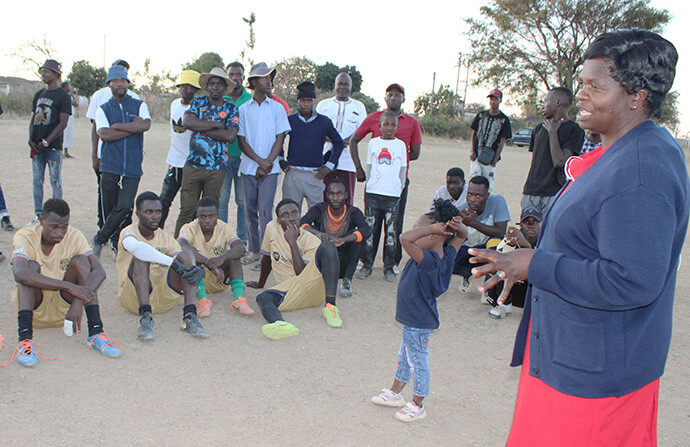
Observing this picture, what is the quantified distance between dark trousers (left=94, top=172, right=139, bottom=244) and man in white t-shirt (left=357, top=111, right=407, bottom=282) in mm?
2667

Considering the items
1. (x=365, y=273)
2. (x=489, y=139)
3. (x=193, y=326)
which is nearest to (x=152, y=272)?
(x=193, y=326)

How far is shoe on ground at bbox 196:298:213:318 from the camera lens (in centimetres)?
477

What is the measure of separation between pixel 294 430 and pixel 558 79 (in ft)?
111

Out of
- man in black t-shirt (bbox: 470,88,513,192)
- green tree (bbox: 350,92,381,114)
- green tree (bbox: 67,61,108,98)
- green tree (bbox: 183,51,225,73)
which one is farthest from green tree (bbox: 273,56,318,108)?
man in black t-shirt (bbox: 470,88,513,192)

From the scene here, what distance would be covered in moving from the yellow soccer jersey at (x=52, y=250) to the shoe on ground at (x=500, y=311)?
363cm

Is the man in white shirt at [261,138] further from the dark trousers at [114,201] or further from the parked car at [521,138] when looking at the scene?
the parked car at [521,138]

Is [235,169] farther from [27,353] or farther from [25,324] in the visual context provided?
[27,353]

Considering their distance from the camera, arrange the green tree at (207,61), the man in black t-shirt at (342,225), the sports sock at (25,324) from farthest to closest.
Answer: the green tree at (207,61)
the man in black t-shirt at (342,225)
the sports sock at (25,324)

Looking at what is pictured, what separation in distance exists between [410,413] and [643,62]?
8.03ft

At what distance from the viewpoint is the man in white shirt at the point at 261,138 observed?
6.24 m

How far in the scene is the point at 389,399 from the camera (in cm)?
344

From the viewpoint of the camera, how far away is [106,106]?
19.5 feet

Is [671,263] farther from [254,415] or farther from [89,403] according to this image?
[89,403]

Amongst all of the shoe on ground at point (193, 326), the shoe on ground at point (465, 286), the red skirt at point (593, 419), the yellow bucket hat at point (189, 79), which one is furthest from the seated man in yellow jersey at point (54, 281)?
the shoe on ground at point (465, 286)
